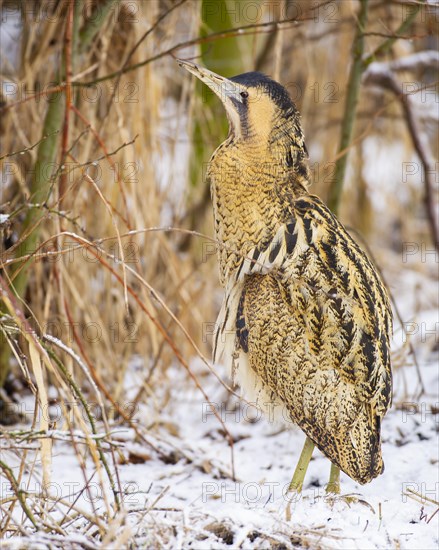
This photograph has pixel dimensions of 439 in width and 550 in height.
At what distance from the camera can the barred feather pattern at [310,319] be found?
283 cm

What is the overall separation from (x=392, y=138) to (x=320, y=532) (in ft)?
18.0

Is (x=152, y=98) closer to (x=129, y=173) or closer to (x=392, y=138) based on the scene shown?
(x=129, y=173)

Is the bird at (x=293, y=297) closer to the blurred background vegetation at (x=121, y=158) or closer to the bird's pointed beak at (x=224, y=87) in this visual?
the bird's pointed beak at (x=224, y=87)

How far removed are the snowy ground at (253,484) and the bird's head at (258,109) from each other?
4.37ft

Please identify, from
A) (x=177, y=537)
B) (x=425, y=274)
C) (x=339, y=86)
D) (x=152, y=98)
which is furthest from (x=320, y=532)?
(x=425, y=274)

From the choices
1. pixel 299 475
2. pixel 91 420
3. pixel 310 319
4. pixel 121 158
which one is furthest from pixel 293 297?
pixel 121 158

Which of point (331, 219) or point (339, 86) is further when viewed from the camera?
point (339, 86)

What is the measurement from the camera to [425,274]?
700 centimetres

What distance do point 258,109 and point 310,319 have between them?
33.9 inches

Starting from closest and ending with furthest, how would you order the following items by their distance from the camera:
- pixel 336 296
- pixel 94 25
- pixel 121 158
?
pixel 336 296, pixel 94 25, pixel 121 158

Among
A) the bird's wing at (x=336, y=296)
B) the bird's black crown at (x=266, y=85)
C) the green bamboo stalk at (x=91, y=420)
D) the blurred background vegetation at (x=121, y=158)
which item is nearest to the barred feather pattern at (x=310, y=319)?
the bird's wing at (x=336, y=296)

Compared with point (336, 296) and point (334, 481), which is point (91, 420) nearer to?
point (336, 296)

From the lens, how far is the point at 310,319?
112 inches

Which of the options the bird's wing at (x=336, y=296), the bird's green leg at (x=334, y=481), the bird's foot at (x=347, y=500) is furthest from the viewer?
the bird's green leg at (x=334, y=481)
